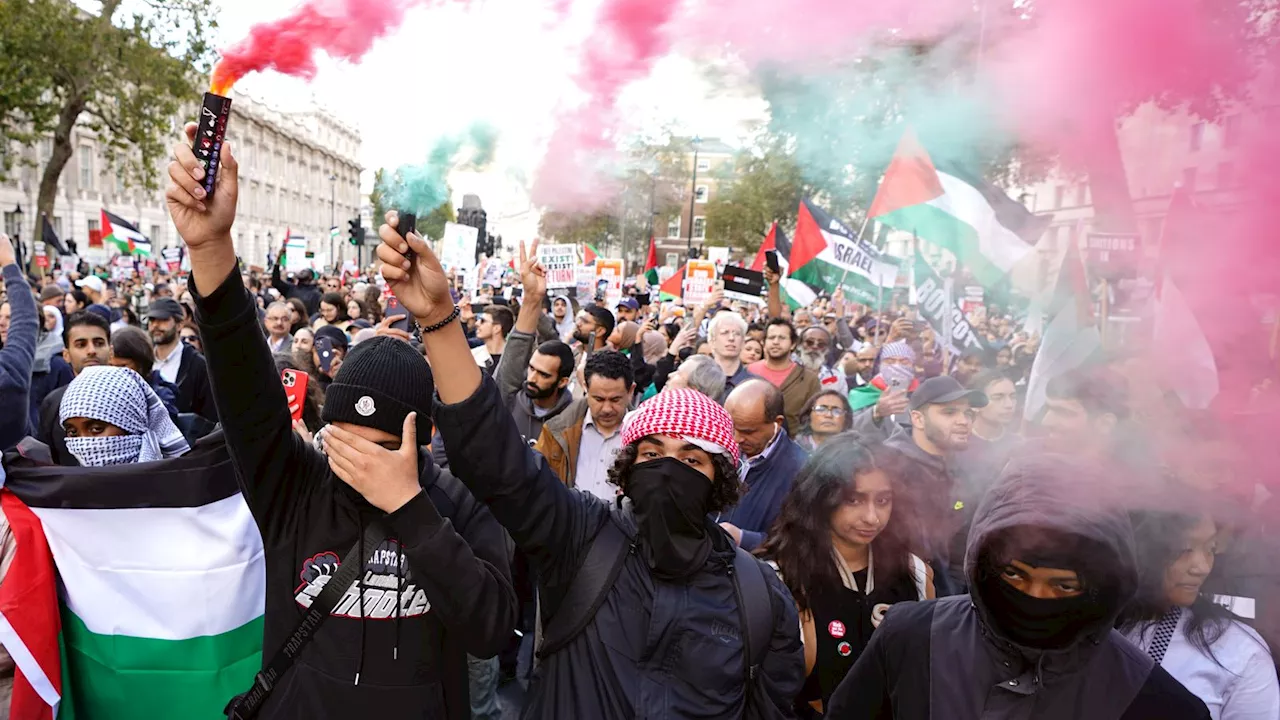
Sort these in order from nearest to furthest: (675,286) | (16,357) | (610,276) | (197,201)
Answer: (197,201)
(16,357)
(610,276)
(675,286)

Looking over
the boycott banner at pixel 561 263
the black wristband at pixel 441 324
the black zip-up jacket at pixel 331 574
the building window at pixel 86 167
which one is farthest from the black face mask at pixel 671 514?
the building window at pixel 86 167

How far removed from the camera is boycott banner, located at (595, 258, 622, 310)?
1310 cm

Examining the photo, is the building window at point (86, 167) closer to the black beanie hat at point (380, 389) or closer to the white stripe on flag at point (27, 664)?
the white stripe on flag at point (27, 664)

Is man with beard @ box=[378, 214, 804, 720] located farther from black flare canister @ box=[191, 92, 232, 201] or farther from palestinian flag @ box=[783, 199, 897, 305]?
palestinian flag @ box=[783, 199, 897, 305]

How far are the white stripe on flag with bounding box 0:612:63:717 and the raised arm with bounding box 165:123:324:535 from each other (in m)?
1.07

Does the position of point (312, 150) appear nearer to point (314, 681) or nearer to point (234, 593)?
point (234, 593)

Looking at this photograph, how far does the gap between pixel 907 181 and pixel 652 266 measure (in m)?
13.5

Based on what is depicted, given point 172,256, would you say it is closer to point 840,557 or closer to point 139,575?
point 139,575

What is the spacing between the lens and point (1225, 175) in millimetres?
2621

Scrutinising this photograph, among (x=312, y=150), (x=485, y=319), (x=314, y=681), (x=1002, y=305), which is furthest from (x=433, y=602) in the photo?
(x=312, y=150)

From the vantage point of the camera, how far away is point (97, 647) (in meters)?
2.93

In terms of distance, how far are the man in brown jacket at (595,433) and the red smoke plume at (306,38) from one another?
2385 mm

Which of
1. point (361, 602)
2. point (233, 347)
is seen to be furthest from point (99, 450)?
point (361, 602)

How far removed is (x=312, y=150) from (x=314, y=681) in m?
5.81
